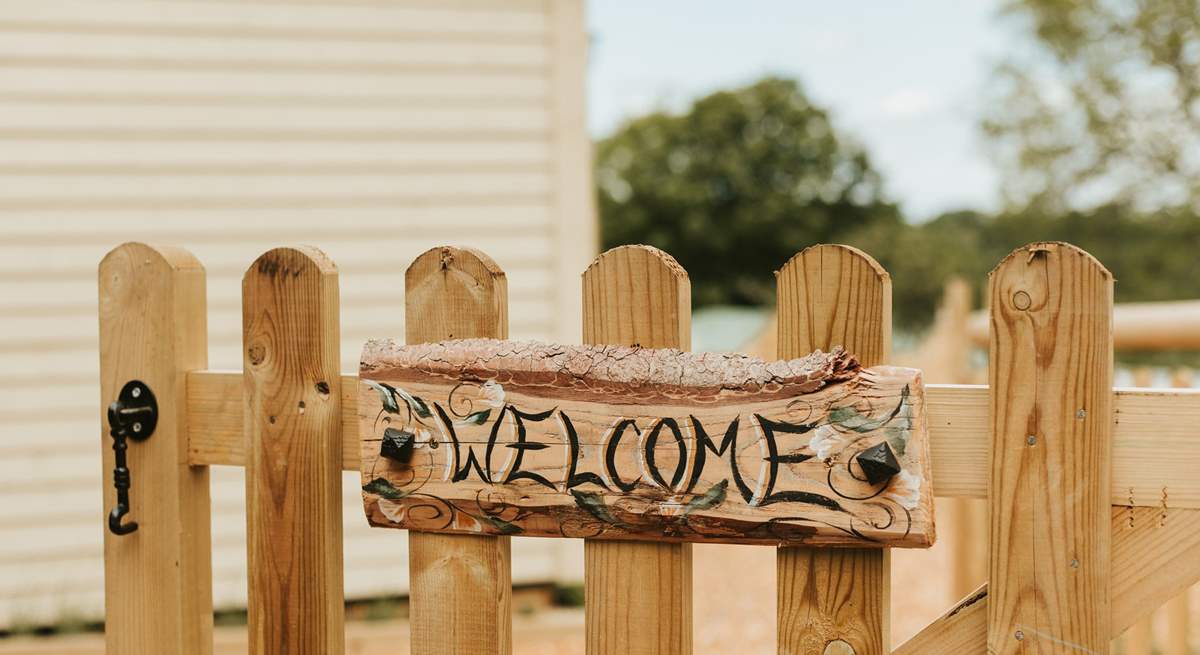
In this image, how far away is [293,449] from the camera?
4.49 ft

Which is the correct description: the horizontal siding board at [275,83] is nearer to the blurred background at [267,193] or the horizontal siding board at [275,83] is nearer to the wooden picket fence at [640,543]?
the blurred background at [267,193]

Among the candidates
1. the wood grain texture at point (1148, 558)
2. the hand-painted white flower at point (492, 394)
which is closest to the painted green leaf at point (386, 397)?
the hand-painted white flower at point (492, 394)

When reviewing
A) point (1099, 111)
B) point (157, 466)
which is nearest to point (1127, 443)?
point (157, 466)

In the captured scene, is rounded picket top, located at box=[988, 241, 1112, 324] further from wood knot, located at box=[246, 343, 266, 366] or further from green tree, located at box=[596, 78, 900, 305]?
green tree, located at box=[596, 78, 900, 305]

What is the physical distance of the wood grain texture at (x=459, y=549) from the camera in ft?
4.22

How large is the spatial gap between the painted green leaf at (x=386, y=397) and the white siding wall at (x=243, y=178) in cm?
315

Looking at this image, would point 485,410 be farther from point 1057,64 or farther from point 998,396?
point 1057,64

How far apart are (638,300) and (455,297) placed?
0.24 m

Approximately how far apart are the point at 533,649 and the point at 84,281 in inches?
95.2

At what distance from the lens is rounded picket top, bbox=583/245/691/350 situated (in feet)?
3.96

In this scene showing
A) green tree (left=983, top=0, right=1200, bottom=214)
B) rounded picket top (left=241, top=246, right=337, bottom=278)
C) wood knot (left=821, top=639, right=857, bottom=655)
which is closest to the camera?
wood knot (left=821, top=639, right=857, bottom=655)

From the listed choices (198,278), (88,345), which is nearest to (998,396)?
(198,278)

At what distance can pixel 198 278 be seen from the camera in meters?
1.49

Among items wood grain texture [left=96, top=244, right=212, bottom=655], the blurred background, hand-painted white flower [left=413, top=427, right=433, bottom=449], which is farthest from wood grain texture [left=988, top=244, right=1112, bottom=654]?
the blurred background
